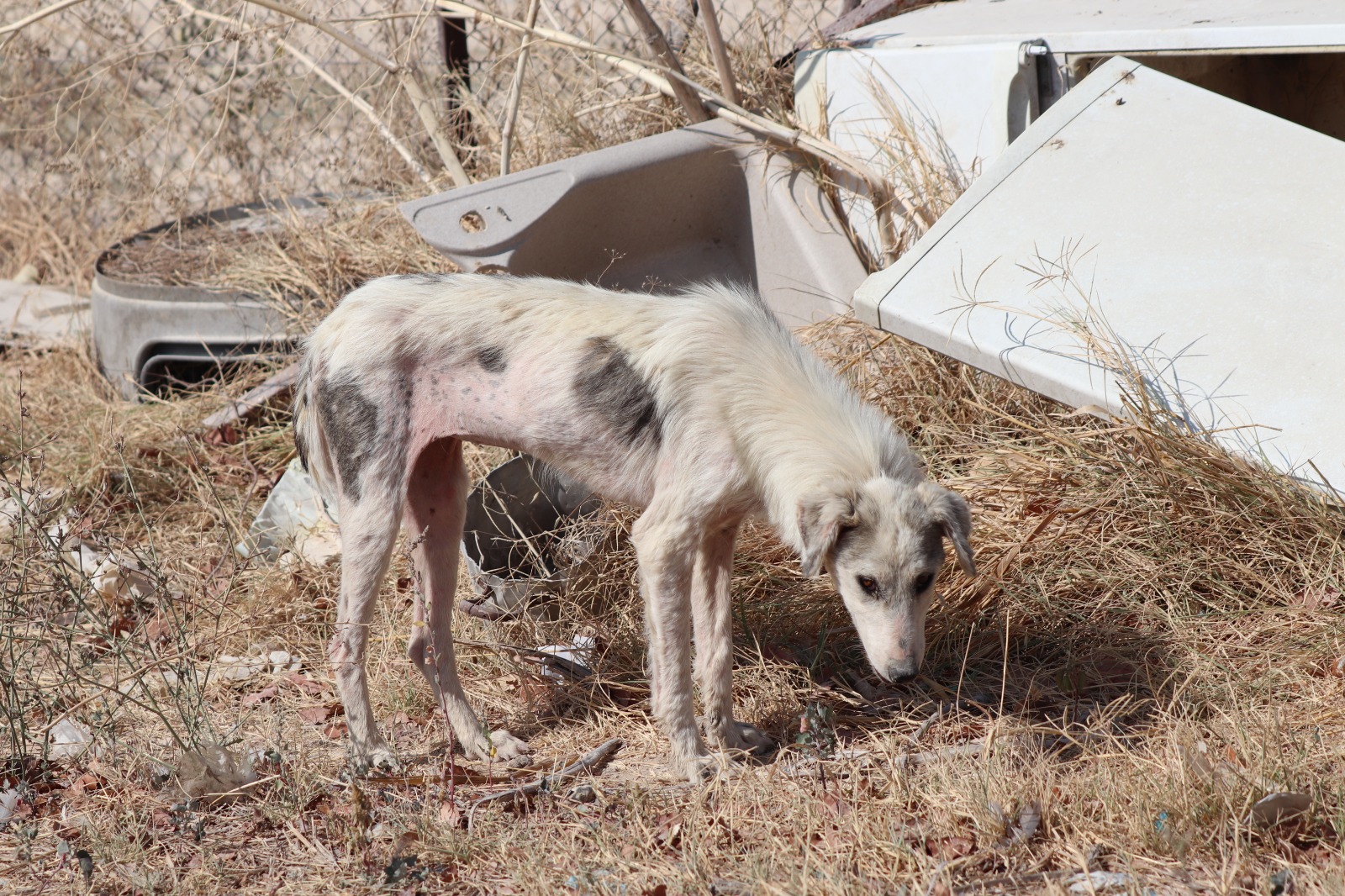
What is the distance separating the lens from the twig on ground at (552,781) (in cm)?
357

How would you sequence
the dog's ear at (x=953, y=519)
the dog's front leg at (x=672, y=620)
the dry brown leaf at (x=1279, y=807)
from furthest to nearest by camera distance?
1. the dog's front leg at (x=672, y=620)
2. the dog's ear at (x=953, y=519)
3. the dry brown leaf at (x=1279, y=807)

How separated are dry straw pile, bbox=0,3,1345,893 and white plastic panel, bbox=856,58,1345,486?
10.4 inches

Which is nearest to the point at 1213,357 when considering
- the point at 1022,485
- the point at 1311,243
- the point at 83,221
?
the point at 1311,243

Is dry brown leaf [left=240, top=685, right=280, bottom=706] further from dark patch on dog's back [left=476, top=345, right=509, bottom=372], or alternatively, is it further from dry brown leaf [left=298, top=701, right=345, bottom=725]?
dark patch on dog's back [left=476, top=345, right=509, bottom=372]

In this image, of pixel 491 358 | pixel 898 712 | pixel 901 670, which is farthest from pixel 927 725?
pixel 491 358

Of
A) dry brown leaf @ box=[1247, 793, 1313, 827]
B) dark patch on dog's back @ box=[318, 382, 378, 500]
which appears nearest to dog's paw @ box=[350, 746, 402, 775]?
dark patch on dog's back @ box=[318, 382, 378, 500]

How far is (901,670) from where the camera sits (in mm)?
3443

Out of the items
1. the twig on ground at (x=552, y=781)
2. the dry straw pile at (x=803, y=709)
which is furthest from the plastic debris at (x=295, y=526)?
the twig on ground at (x=552, y=781)

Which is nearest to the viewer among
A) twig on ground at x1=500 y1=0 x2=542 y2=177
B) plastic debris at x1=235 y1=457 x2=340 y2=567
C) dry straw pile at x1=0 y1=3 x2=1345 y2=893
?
dry straw pile at x1=0 y1=3 x2=1345 y2=893

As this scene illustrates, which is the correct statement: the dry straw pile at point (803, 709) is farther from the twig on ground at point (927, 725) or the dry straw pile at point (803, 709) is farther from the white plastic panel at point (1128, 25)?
the white plastic panel at point (1128, 25)

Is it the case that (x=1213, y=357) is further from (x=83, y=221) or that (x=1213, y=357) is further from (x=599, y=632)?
(x=83, y=221)

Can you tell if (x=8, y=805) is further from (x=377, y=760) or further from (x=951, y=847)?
(x=951, y=847)

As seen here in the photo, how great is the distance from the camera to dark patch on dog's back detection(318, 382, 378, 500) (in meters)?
3.74

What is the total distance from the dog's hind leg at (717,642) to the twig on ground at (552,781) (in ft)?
1.17
